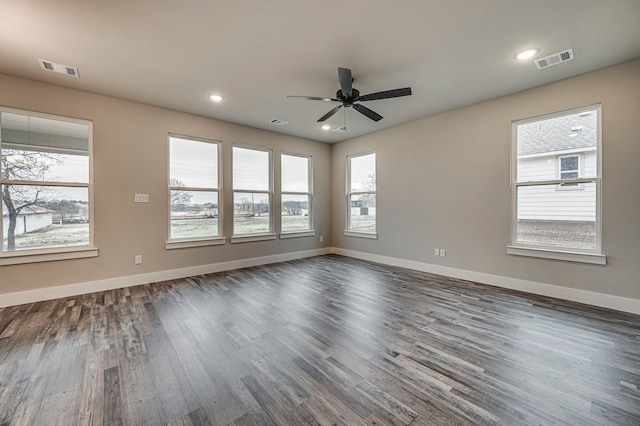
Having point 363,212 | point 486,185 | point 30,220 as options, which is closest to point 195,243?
point 30,220

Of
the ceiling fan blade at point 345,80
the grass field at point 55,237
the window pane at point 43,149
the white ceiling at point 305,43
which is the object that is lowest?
the grass field at point 55,237

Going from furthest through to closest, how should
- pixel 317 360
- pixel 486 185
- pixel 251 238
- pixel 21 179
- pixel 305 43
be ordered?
pixel 251 238 → pixel 486 185 → pixel 21 179 → pixel 305 43 → pixel 317 360

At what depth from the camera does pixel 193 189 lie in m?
4.65

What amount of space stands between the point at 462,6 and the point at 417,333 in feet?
9.45

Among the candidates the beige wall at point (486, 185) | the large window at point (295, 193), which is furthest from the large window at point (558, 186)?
the large window at point (295, 193)

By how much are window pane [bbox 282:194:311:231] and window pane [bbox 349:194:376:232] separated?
1094 mm

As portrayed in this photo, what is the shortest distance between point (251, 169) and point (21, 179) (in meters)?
3.21

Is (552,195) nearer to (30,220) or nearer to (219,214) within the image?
(219,214)

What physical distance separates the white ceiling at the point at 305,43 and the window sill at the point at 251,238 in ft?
8.41

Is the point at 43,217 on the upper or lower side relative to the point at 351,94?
lower

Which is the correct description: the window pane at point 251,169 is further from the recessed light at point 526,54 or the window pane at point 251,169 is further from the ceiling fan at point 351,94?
the recessed light at point 526,54

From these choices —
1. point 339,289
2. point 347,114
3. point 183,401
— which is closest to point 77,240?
point 183,401

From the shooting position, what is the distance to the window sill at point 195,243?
4383 mm

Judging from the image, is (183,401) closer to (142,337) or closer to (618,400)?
(142,337)
